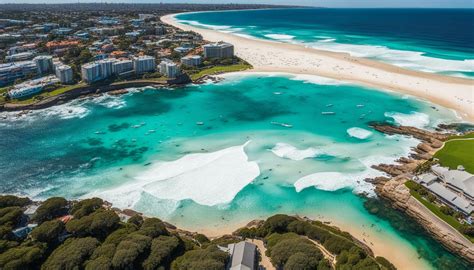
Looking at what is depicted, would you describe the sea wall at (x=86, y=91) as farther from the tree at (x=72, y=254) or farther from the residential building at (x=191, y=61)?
the tree at (x=72, y=254)

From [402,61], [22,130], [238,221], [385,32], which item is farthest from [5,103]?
[385,32]

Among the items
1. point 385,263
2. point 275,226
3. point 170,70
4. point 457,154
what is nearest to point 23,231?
point 275,226

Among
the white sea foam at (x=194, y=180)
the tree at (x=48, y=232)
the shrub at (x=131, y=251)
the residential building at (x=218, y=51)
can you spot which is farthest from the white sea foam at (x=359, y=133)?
the residential building at (x=218, y=51)

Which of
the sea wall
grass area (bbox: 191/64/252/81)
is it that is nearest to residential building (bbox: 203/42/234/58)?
grass area (bbox: 191/64/252/81)

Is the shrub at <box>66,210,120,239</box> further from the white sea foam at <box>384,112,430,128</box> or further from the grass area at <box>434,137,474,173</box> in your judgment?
the white sea foam at <box>384,112,430,128</box>

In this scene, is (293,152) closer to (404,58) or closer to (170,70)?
(170,70)
